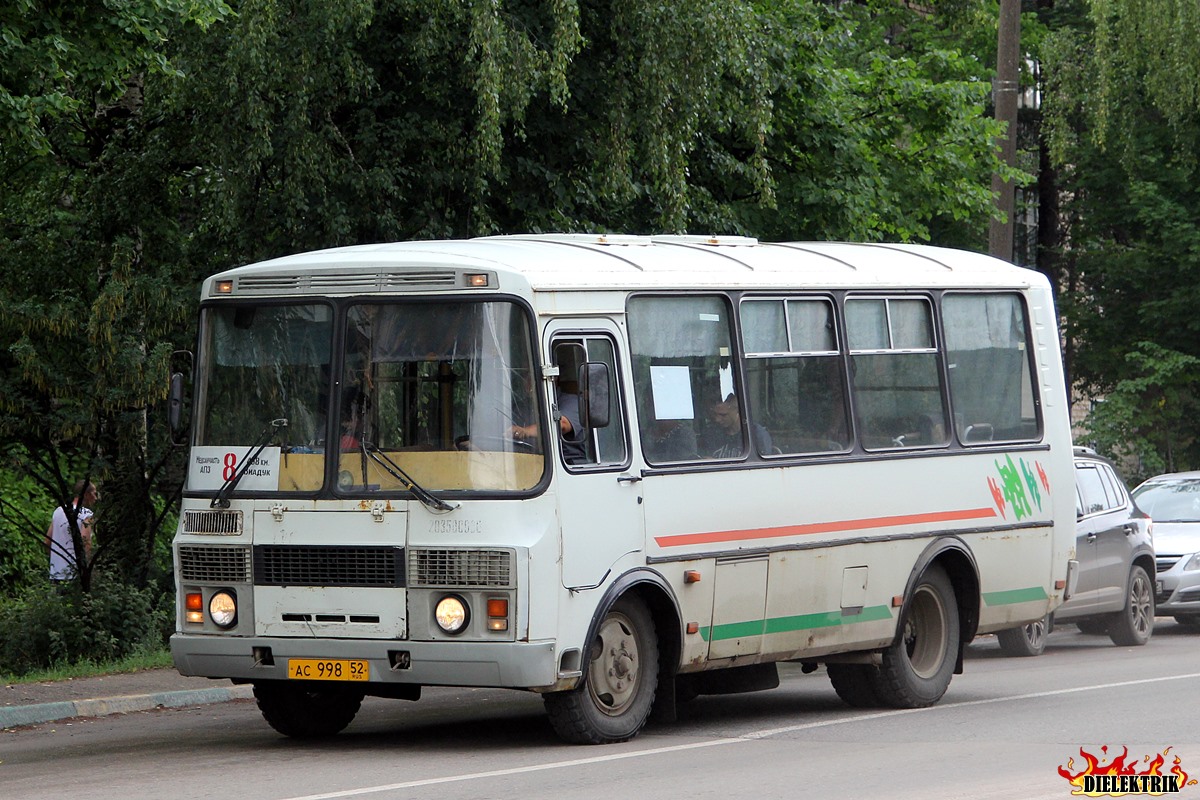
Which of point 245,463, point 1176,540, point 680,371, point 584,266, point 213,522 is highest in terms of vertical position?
point 584,266

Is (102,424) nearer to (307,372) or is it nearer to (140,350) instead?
(140,350)

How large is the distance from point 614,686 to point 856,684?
9.23ft

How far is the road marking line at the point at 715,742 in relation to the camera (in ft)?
30.0

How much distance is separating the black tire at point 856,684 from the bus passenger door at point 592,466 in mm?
2819

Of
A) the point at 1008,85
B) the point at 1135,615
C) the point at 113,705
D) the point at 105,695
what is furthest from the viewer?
the point at 1008,85

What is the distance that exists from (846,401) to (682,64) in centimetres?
556

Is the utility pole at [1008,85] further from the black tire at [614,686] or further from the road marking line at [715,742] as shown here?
the black tire at [614,686]

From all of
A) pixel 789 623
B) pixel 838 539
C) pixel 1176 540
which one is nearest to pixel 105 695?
pixel 789 623

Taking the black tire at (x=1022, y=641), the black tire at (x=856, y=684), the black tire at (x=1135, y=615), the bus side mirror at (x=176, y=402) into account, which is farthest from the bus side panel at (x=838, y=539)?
the black tire at (x=1135, y=615)

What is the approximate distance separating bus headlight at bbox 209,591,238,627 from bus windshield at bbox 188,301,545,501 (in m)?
0.63

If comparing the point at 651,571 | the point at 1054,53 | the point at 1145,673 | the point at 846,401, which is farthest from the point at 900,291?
the point at 1054,53

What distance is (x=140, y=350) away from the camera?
54.4 feet

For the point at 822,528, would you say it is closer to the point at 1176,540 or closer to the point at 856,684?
the point at 856,684

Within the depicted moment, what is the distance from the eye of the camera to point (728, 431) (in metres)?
11.6
